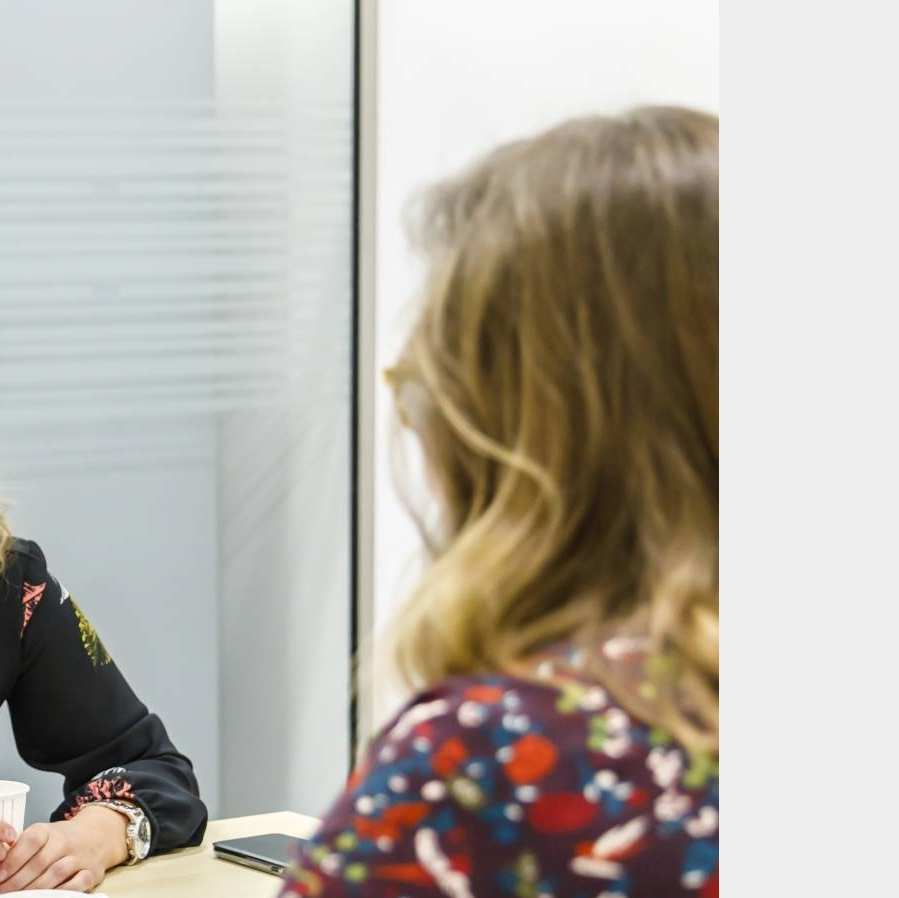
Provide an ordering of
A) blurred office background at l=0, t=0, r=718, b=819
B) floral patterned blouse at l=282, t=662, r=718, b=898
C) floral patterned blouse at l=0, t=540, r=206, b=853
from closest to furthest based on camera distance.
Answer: floral patterned blouse at l=282, t=662, r=718, b=898, floral patterned blouse at l=0, t=540, r=206, b=853, blurred office background at l=0, t=0, r=718, b=819

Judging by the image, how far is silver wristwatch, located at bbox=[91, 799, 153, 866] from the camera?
5.11 ft

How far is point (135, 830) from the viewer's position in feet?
5.15

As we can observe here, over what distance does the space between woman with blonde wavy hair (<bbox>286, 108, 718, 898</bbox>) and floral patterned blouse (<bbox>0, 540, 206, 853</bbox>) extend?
1162 mm

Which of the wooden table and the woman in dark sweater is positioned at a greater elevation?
the woman in dark sweater

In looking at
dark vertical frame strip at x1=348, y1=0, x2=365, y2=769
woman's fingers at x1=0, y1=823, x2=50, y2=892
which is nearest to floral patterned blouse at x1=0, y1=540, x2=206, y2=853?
woman's fingers at x1=0, y1=823, x2=50, y2=892

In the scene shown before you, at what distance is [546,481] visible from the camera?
0.67 meters

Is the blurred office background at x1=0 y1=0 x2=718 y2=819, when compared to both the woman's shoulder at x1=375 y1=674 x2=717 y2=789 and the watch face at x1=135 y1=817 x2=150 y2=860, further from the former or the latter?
the woman's shoulder at x1=375 y1=674 x2=717 y2=789

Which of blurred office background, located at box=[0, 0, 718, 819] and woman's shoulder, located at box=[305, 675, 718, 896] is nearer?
woman's shoulder, located at box=[305, 675, 718, 896]

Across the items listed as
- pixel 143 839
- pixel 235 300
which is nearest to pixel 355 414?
pixel 235 300

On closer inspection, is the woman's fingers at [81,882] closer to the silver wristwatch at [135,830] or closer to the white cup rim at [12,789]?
the silver wristwatch at [135,830]

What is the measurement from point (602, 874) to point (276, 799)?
2.25 metres
